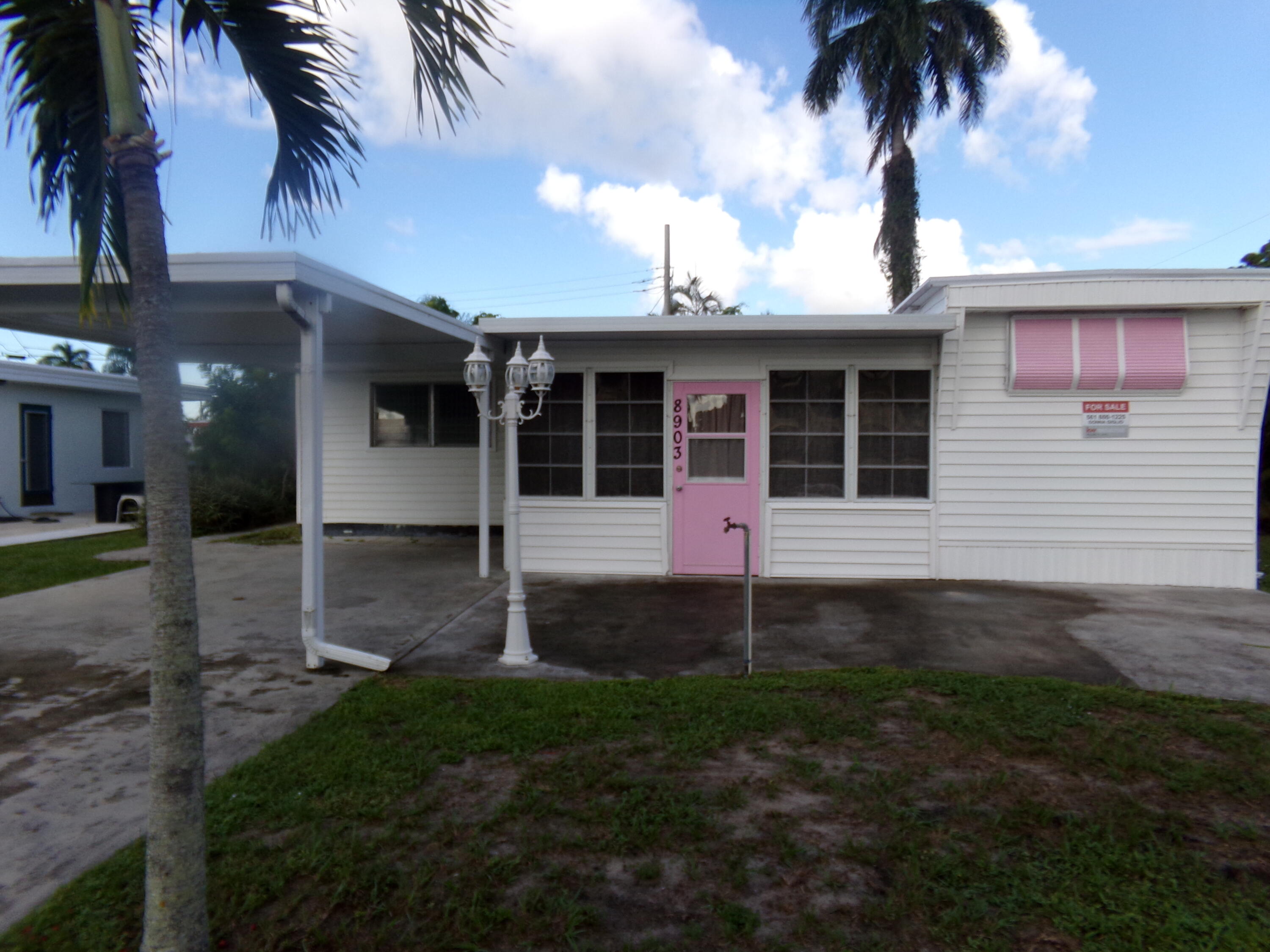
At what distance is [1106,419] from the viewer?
8.04 m

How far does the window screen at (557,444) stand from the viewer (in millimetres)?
8727

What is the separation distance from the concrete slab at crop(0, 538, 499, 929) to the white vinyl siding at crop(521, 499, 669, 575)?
86cm

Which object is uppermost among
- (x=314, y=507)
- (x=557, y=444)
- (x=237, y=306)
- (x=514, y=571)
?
(x=237, y=306)

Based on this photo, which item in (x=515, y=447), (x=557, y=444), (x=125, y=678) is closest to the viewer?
(x=125, y=678)

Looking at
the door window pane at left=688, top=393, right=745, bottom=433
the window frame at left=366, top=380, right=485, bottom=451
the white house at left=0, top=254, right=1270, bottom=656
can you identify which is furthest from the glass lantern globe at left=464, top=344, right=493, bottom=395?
the window frame at left=366, top=380, right=485, bottom=451

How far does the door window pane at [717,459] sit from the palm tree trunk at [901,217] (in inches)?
409

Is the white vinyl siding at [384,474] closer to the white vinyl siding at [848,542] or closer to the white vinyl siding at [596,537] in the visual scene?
the white vinyl siding at [596,537]

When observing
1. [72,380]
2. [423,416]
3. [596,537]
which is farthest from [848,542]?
[72,380]

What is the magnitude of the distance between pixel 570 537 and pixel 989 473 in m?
4.33

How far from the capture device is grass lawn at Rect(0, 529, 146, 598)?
28.1 ft

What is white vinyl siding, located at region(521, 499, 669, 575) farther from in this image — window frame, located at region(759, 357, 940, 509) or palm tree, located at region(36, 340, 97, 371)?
palm tree, located at region(36, 340, 97, 371)

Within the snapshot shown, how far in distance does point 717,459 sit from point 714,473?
0.48 feet

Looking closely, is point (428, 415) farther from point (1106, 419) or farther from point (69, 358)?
point (69, 358)

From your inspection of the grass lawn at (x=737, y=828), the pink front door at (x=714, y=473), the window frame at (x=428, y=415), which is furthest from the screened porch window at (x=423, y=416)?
the grass lawn at (x=737, y=828)
